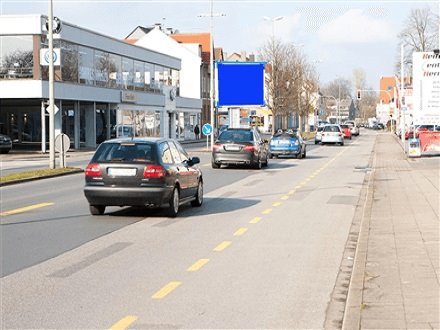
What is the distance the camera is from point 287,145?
128 feet

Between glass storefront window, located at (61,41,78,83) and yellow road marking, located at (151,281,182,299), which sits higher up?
glass storefront window, located at (61,41,78,83)

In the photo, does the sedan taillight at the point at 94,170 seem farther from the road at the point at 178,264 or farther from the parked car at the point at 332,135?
the parked car at the point at 332,135

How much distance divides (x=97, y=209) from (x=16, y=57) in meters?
34.3

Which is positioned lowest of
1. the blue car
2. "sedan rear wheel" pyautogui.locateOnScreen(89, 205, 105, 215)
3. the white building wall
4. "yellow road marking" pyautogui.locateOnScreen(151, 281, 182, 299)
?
"yellow road marking" pyautogui.locateOnScreen(151, 281, 182, 299)

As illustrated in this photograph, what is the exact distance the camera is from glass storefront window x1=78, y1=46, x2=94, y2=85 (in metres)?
50.7

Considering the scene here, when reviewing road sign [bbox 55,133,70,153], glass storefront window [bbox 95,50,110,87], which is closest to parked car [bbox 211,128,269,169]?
road sign [bbox 55,133,70,153]

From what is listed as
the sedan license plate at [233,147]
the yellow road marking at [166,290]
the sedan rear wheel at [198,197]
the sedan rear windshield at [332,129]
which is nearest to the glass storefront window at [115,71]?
the sedan rear windshield at [332,129]

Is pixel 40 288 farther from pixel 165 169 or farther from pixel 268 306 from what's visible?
pixel 165 169

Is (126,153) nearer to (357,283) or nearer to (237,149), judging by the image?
(357,283)

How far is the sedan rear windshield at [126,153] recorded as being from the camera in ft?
45.2

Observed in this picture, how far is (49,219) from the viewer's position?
44.5 ft

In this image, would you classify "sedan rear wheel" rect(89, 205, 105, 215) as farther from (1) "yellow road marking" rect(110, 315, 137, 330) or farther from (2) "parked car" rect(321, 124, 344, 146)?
(2) "parked car" rect(321, 124, 344, 146)

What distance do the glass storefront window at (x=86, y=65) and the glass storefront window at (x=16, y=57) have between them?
5.08 meters

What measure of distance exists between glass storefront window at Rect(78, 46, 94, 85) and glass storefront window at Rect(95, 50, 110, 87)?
92cm
